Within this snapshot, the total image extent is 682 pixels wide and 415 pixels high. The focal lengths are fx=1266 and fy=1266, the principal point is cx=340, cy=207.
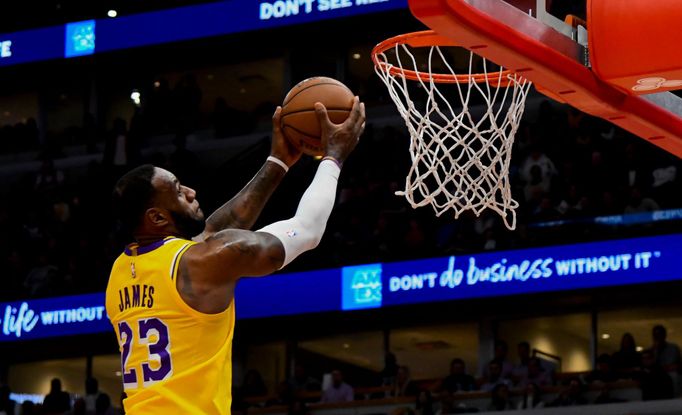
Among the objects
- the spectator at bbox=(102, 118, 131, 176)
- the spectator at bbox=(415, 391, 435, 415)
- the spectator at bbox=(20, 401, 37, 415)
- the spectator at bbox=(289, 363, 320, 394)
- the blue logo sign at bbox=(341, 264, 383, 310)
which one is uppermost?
the spectator at bbox=(102, 118, 131, 176)

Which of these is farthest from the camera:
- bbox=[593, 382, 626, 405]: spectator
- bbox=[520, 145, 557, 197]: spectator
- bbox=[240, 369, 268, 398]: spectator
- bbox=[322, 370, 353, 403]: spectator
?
bbox=[240, 369, 268, 398]: spectator

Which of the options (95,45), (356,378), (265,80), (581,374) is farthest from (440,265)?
(265,80)

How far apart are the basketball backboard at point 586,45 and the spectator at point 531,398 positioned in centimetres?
566

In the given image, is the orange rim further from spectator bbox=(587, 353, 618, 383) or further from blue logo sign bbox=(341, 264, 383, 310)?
blue logo sign bbox=(341, 264, 383, 310)

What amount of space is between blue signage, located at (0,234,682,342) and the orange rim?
18.5 feet

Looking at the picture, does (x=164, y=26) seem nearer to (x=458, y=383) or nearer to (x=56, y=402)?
(x=56, y=402)

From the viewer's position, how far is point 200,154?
1537 centimetres

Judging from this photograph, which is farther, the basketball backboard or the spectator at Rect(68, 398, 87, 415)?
the spectator at Rect(68, 398, 87, 415)

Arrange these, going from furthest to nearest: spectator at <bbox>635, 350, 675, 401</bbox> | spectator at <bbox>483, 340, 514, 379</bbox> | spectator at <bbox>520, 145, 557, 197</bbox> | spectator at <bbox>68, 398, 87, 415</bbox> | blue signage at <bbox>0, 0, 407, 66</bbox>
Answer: blue signage at <bbox>0, 0, 407, 66</bbox> < spectator at <bbox>68, 398, 87, 415</bbox> < spectator at <bbox>520, 145, 557, 197</bbox> < spectator at <bbox>483, 340, 514, 379</bbox> < spectator at <bbox>635, 350, 675, 401</bbox>

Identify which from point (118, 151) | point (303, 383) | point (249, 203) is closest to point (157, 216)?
point (249, 203)

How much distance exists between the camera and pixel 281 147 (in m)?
3.47

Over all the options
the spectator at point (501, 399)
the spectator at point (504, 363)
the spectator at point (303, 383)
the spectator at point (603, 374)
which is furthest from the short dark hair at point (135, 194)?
the spectator at point (303, 383)

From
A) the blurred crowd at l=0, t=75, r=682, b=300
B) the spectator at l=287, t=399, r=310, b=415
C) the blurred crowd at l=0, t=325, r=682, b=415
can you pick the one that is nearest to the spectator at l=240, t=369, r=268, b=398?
the blurred crowd at l=0, t=325, r=682, b=415

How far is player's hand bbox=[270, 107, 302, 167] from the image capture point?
3.43 meters
